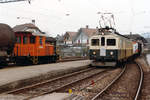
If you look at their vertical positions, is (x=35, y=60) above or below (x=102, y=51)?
below

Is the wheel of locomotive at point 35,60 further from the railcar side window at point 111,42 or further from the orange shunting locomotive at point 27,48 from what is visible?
the railcar side window at point 111,42

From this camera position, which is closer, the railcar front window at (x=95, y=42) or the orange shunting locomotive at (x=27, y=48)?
the orange shunting locomotive at (x=27, y=48)

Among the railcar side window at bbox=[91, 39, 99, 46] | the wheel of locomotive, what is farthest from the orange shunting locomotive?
the railcar side window at bbox=[91, 39, 99, 46]

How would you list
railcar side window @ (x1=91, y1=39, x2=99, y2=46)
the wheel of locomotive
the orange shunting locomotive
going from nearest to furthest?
the orange shunting locomotive, the wheel of locomotive, railcar side window @ (x1=91, y1=39, x2=99, y2=46)

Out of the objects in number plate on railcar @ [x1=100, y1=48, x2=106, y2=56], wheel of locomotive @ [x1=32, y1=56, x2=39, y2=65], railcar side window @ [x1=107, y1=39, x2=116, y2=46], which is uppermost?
railcar side window @ [x1=107, y1=39, x2=116, y2=46]

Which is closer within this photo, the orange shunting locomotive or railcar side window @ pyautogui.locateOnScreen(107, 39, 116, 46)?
the orange shunting locomotive

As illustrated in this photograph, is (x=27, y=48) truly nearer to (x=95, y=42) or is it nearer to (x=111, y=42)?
(x=95, y=42)

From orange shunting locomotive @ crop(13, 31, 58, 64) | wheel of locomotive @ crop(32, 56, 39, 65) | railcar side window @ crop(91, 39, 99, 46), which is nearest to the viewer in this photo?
orange shunting locomotive @ crop(13, 31, 58, 64)

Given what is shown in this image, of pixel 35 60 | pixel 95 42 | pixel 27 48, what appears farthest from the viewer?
pixel 95 42

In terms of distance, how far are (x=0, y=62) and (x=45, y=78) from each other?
426 cm

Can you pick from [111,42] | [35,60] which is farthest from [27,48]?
[111,42]

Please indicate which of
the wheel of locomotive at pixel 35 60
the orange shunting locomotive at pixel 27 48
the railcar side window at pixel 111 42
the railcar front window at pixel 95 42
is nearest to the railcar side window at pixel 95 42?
the railcar front window at pixel 95 42

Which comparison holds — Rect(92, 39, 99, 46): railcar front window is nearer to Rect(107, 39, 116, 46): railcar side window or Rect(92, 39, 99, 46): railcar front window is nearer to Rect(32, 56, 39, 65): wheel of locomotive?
Rect(107, 39, 116, 46): railcar side window

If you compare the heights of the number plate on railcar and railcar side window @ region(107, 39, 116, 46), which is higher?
railcar side window @ region(107, 39, 116, 46)
